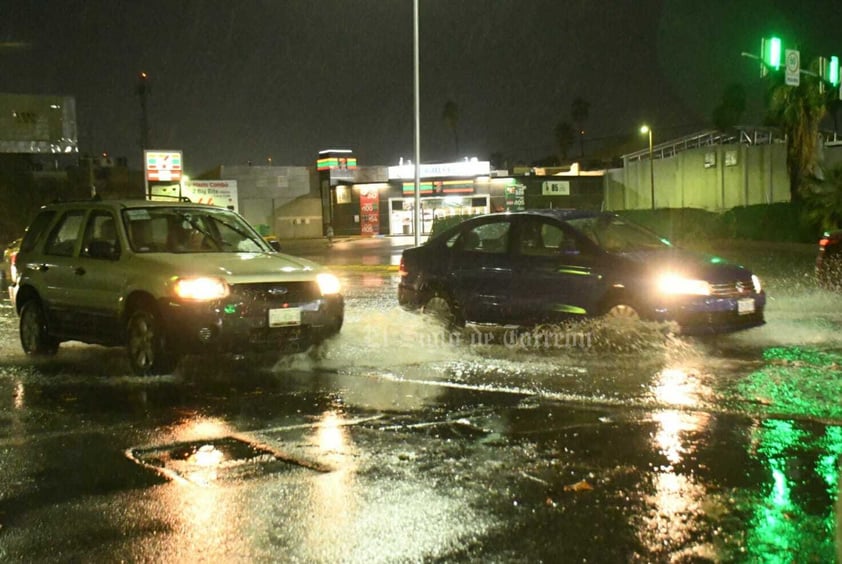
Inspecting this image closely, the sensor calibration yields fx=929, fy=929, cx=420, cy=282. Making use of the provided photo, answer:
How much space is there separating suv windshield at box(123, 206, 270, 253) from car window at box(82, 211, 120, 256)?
0.76ft

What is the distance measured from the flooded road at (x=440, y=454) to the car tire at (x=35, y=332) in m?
0.29

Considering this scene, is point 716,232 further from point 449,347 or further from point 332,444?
point 332,444

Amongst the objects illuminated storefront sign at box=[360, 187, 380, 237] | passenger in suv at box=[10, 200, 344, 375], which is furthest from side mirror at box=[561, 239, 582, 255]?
illuminated storefront sign at box=[360, 187, 380, 237]

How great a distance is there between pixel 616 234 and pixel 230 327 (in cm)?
462

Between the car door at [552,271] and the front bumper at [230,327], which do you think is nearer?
the front bumper at [230,327]

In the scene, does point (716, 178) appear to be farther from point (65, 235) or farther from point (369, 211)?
point (65, 235)

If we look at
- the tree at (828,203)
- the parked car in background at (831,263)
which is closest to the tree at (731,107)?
the tree at (828,203)

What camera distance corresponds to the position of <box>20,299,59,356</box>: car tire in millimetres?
10266

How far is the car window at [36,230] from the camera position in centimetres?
1062

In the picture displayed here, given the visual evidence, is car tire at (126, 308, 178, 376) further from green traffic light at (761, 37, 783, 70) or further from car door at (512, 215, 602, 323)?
green traffic light at (761, 37, 783, 70)

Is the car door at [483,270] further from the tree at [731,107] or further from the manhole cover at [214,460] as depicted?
the tree at [731,107]

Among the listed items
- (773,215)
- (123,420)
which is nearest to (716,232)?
(773,215)

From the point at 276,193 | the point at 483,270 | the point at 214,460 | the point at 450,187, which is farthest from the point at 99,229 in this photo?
the point at 276,193

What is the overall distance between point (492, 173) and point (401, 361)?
5070 cm
